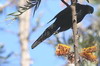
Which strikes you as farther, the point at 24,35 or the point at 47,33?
the point at 24,35

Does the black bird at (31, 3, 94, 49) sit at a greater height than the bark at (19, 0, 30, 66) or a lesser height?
lesser

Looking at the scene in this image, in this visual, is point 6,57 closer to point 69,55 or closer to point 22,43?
point 69,55

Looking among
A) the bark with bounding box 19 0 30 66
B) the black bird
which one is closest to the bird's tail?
the black bird

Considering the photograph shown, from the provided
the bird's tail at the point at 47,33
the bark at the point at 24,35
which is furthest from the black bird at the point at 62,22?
the bark at the point at 24,35

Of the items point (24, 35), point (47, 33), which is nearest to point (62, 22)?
point (47, 33)

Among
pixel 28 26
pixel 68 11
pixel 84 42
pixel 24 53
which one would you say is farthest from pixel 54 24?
pixel 28 26

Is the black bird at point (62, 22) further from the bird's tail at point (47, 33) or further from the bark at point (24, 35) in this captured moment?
the bark at point (24, 35)

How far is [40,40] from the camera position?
47.7 inches

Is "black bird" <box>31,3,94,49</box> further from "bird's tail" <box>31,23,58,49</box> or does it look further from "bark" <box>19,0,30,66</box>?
"bark" <box>19,0,30,66</box>

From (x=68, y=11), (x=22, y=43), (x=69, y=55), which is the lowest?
(x=69, y=55)

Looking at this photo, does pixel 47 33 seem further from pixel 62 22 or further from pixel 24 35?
pixel 24 35

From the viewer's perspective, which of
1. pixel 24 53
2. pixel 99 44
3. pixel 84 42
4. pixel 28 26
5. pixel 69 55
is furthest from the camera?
pixel 28 26

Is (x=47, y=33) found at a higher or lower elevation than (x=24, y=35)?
lower

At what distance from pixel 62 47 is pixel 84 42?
1.33 meters
